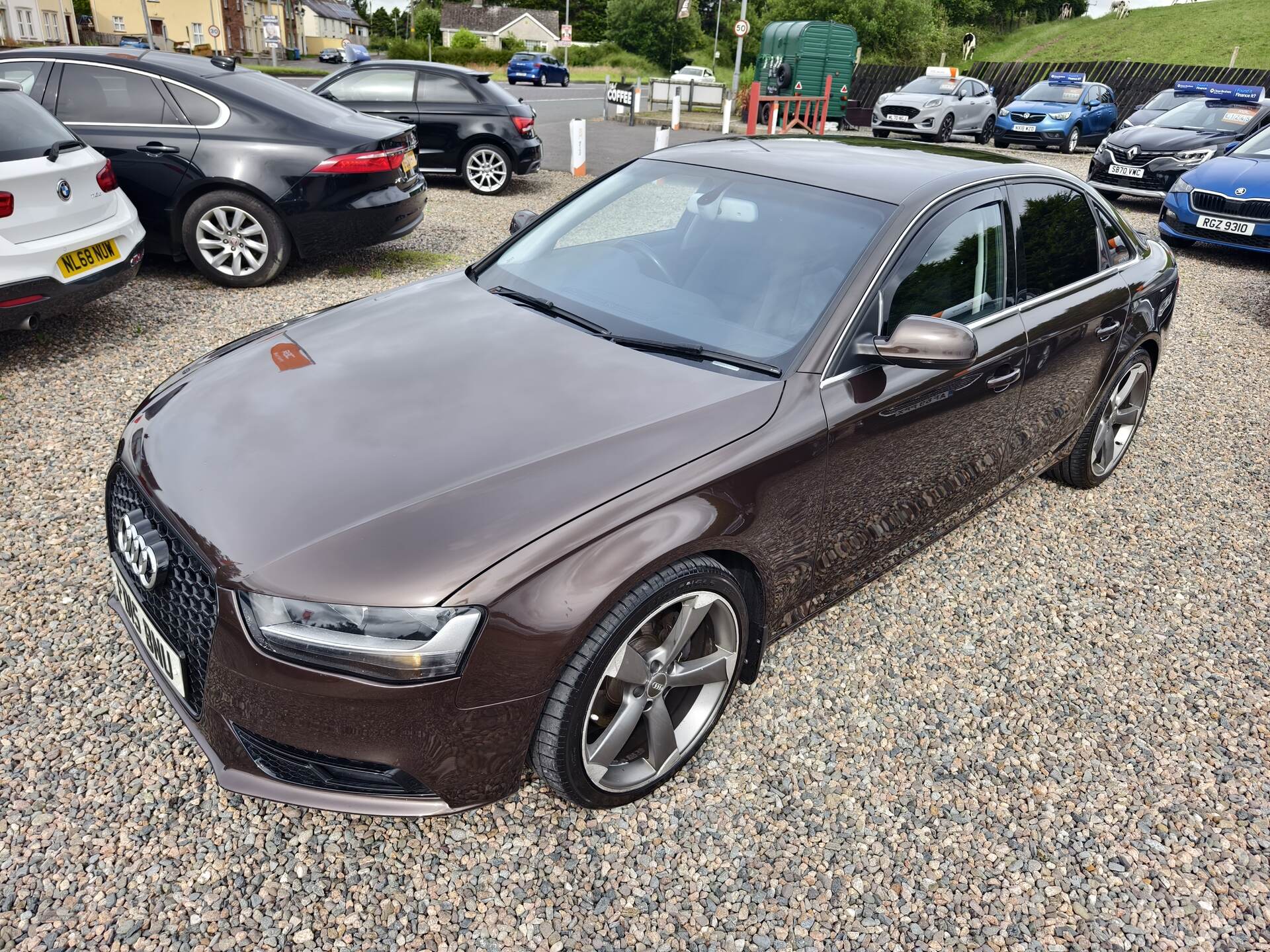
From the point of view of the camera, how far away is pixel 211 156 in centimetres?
674

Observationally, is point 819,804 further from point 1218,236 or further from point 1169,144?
point 1169,144

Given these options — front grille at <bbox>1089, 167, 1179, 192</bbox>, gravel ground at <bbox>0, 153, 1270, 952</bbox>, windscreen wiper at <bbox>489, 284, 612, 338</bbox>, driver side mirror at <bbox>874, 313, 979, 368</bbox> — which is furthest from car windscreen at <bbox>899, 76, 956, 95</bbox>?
driver side mirror at <bbox>874, 313, 979, 368</bbox>

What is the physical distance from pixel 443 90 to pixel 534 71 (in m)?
40.9

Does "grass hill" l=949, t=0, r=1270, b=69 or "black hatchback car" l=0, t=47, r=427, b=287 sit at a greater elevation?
"grass hill" l=949, t=0, r=1270, b=69

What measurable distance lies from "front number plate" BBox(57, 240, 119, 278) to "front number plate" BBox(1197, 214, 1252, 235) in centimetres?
1046

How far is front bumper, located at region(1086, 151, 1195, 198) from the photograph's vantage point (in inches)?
488

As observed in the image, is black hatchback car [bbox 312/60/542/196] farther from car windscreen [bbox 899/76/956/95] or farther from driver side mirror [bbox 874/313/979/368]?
car windscreen [bbox 899/76/956/95]

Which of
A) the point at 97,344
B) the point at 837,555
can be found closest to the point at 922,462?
the point at 837,555

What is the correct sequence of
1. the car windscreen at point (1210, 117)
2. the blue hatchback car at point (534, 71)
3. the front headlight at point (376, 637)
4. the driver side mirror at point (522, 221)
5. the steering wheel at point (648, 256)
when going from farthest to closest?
the blue hatchback car at point (534, 71) → the car windscreen at point (1210, 117) → the driver side mirror at point (522, 221) → the steering wheel at point (648, 256) → the front headlight at point (376, 637)

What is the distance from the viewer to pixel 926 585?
12.4 feet

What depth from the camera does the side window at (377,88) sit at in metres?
10.8

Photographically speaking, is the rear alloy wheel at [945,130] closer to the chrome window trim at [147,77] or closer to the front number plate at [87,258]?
the chrome window trim at [147,77]

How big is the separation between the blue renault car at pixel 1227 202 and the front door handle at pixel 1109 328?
7.11 metres

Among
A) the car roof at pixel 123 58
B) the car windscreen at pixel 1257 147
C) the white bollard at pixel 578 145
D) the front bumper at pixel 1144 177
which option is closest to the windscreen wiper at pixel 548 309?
the car roof at pixel 123 58
